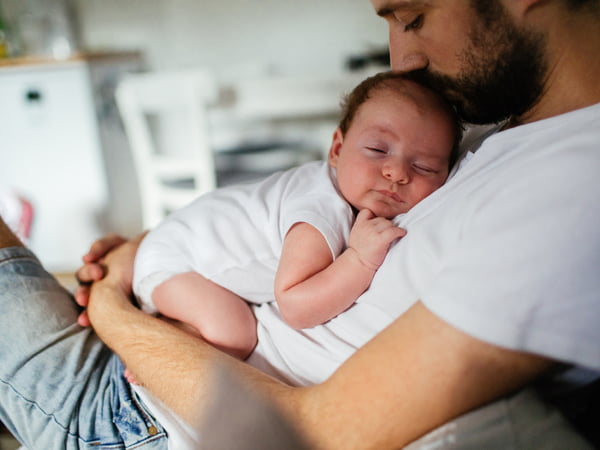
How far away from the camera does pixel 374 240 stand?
0.70 meters

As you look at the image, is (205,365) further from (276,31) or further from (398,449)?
(276,31)

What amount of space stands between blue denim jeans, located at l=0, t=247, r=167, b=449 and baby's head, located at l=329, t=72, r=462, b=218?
545 millimetres

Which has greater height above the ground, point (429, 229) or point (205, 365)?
point (429, 229)

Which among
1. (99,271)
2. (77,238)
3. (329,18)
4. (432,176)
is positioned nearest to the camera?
(432,176)

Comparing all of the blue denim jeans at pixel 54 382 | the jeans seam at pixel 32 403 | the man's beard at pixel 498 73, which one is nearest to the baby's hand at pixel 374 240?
Result: the man's beard at pixel 498 73

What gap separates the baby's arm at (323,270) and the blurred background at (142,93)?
A: 1.70m

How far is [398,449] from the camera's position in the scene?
57cm

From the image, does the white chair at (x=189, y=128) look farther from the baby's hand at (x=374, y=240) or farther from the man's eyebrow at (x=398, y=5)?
the baby's hand at (x=374, y=240)

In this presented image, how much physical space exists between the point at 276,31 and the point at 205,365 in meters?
3.71

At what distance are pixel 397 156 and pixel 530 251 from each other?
378 mm

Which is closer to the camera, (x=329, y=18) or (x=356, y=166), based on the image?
(x=356, y=166)

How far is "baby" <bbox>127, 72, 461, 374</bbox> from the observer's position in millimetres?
732

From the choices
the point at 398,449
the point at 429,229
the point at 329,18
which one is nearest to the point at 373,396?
the point at 398,449

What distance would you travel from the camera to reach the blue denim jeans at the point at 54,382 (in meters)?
0.80
